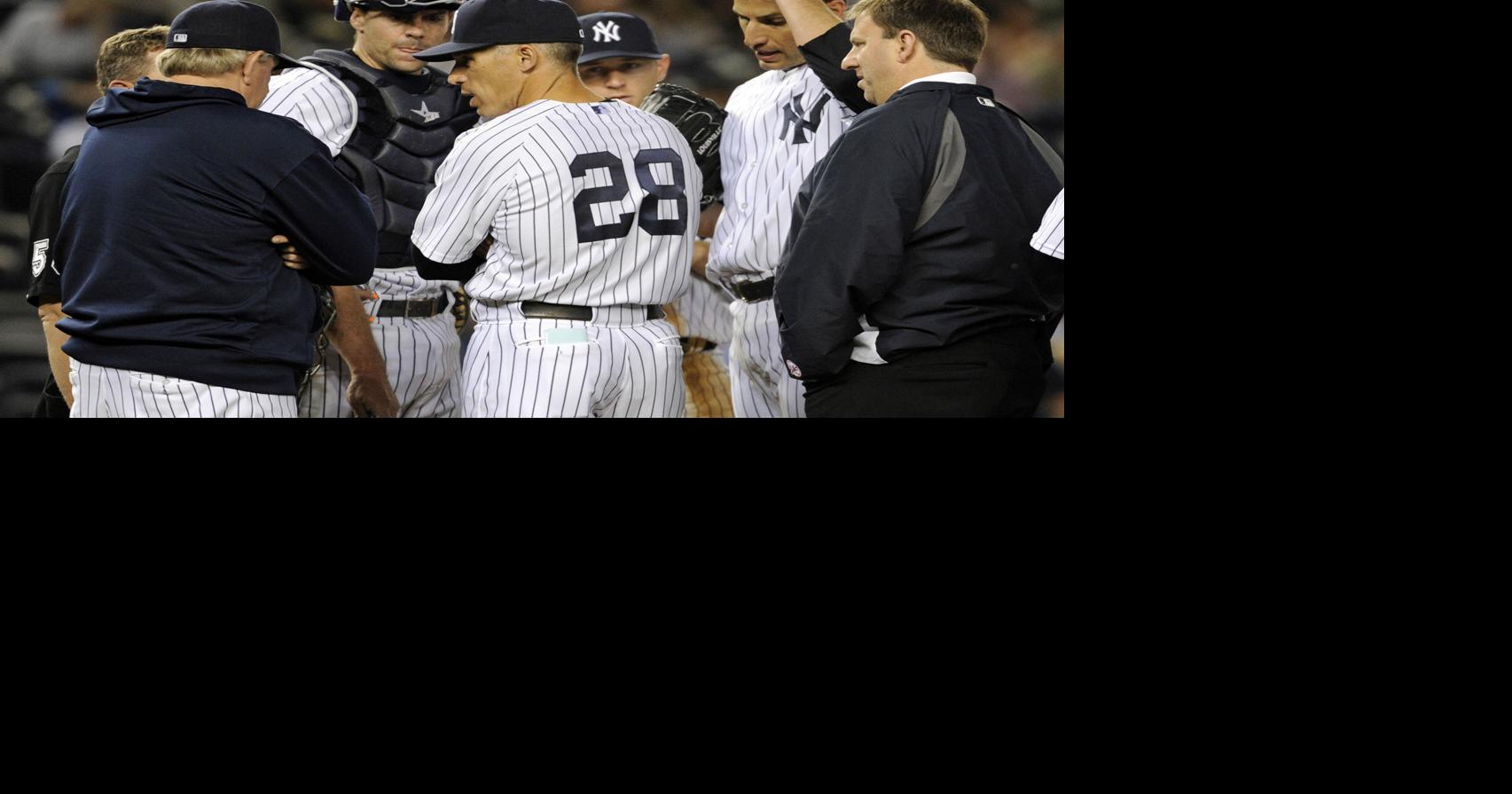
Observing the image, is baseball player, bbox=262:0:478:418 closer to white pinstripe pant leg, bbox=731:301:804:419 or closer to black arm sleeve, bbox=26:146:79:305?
black arm sleeve, bbox=26:146:79:305

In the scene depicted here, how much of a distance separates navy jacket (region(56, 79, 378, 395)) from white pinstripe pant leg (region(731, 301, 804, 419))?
1.07 meters

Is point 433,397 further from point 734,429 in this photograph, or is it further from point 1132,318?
point 1132,318

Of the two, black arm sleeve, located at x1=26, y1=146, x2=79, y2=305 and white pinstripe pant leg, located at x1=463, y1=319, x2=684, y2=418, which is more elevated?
black arm sleeve, located at x1=26, y1=146, x2=79, y2=305

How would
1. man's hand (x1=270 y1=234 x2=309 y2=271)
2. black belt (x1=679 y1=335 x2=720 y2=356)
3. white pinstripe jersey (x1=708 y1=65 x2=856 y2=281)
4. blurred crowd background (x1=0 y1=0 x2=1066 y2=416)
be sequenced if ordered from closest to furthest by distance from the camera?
man's hand (x1=270 y1=234 x2=309 y2=271) → white pinstripe jersey (x1=708 y1=65 x2=856 y2=281) → black belt (x1=679 y1=335 x2=720 y2=356) → blurred crowd background (x1=0 y1=0 x2=1066 y2=416)

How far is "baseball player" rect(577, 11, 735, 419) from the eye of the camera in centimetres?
368

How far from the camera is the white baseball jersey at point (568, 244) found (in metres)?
2.87

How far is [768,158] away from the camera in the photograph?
3451mm

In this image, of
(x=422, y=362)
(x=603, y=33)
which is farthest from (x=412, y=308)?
(x=603, y=33)

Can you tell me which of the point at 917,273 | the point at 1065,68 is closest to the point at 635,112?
the point at 917,273

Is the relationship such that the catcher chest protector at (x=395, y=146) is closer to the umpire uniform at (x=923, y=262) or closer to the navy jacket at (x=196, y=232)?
the navy jacket at (x=196, y=232)

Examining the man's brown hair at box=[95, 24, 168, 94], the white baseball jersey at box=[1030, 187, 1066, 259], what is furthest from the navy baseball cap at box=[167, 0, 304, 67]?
the white baseball jersey at box=[1030, 187, 1066, 259]

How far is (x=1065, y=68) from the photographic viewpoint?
2.56m

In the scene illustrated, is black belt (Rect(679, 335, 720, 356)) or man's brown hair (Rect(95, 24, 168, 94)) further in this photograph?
black belt (Rect(679, 335, 720, 356))

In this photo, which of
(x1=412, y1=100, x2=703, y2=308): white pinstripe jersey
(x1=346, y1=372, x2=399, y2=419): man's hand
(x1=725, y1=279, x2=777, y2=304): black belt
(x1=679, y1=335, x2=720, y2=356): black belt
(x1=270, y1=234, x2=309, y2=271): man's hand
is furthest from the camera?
(x1=679, y1=335, x2=720, y2=356): black belt
